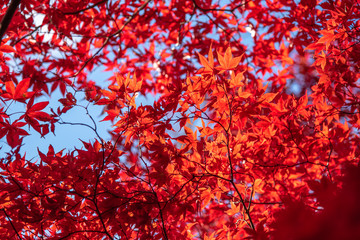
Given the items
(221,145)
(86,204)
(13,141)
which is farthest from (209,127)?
(13,141)

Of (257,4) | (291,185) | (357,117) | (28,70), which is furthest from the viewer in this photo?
(257,4)

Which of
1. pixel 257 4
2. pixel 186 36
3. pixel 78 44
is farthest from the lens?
pixel 186 36

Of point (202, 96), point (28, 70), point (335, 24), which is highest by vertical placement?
point (28, 70)

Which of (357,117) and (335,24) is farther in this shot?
(357,117)

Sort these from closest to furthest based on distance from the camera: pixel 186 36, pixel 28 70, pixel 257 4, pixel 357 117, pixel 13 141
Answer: pixel 13 141 → pixel 357 117 → pixel 28 70 → pixel 257 4 → pixel 186 36

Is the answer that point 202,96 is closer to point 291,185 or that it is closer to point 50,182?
point 50,182

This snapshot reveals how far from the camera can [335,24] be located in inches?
59.4

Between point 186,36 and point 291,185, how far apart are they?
8.13ft

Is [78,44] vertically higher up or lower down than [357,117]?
higher up

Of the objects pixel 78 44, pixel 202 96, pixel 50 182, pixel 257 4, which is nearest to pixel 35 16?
pixel 78 44

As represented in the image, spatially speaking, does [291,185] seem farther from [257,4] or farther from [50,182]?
[257,4]

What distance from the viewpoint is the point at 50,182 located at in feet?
4.92

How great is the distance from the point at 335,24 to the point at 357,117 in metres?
0.62

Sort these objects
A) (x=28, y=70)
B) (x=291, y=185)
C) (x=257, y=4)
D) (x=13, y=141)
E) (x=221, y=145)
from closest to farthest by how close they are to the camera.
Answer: (x=13, y=141)
(x=221, y=145)
(x=291, y=185)
(x=28, y=70)
(x=257, y=4)
